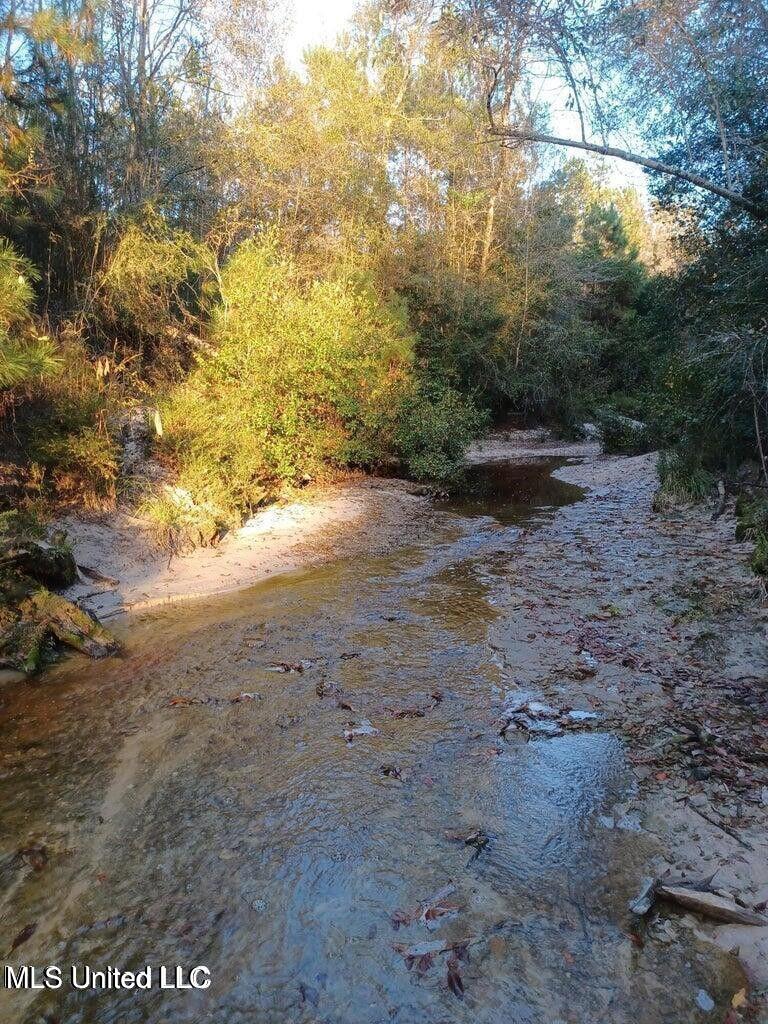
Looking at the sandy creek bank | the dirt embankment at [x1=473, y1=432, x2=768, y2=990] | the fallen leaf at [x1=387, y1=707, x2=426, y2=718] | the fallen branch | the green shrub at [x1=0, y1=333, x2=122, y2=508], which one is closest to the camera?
the sandy creek bank

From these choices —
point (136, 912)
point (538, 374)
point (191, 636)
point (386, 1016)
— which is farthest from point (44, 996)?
point (538, 374)

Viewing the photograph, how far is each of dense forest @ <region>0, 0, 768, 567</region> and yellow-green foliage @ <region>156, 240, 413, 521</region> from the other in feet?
0.19

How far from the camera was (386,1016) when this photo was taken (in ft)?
8.05

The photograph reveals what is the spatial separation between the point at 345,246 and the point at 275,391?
8.35 metres

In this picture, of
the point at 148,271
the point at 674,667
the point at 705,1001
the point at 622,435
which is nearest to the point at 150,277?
the point at 148,271

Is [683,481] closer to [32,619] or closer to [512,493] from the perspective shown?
[512,493]

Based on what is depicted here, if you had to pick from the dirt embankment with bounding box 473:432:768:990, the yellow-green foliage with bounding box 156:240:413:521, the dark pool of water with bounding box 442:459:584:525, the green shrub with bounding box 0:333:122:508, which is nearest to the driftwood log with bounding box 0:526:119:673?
the green shrub with bounding box 0:333:122:508

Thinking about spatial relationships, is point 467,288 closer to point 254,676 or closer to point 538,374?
point 538,374

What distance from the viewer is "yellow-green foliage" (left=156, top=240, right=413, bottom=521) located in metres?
10.8

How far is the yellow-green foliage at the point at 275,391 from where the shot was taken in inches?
426

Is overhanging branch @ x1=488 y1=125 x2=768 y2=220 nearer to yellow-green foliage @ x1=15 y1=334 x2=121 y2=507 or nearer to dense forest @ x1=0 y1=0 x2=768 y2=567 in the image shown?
dense forest @ x1=0 y1=0 x2=768 y2=567

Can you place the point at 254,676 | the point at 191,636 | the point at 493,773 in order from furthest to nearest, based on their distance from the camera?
1. the point at 191,636
2. the point at 254,676
3. the point at 493,773

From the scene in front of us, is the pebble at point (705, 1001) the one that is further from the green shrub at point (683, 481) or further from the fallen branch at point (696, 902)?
the green shrub at point (683, 481)

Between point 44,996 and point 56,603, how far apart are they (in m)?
4.13
